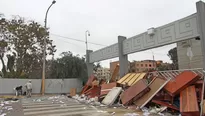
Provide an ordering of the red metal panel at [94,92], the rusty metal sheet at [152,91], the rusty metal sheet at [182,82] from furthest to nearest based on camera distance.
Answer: the red metal panel at [94,92] → the rusty metal sheet at [152,91] → the rusty metal sheet at [182,82]

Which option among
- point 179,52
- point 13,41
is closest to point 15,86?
point 13,41

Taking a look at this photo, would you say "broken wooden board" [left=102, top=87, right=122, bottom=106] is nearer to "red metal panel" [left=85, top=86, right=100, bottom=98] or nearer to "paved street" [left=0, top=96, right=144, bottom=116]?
"paved street" [left=0, top=96, right=144, bottom=116]

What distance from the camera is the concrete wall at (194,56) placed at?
15.0 meters

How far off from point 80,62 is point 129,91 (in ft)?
44.6

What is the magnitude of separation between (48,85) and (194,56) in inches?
618

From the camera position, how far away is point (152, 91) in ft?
34.4

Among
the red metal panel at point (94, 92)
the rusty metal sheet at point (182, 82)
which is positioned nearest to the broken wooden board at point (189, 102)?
the rusty metal sheet at point (182, 82)

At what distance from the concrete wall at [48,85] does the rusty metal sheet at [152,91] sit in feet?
48.6

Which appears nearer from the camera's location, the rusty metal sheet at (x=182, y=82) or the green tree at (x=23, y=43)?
the rusty metal sheet at (x=182, y=82)

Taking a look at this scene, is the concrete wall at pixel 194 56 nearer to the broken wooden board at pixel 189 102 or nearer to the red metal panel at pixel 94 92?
the broken wooden board at pixel 189 102

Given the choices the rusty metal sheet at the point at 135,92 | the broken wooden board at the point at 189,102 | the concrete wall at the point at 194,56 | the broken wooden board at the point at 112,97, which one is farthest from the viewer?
the concrete wall at the point at 194,56

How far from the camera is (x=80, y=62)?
80.5 ft

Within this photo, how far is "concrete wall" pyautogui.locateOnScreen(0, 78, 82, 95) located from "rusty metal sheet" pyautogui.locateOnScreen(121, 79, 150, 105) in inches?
545

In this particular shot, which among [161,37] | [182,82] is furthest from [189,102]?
[161,37]
